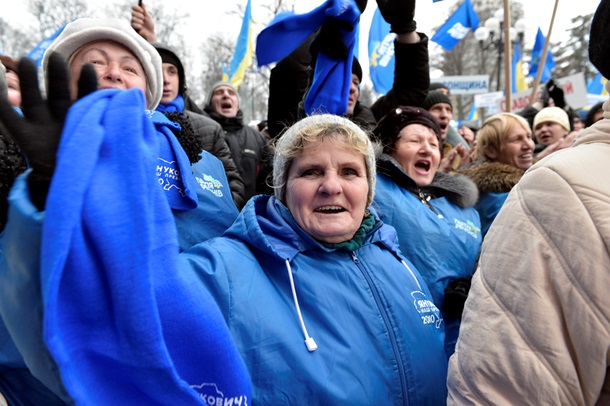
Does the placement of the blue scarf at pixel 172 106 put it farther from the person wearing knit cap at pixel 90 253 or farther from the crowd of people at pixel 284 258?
the person wearing knit cap at pixel 90 253

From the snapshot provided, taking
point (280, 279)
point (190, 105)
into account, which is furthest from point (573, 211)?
point (190, 105)

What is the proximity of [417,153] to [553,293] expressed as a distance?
5.77ft

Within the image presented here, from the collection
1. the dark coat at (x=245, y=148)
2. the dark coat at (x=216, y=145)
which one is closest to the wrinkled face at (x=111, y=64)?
the dark coat at (x=216, y=145)

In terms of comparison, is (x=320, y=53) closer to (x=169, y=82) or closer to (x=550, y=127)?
(x=169, y=82)

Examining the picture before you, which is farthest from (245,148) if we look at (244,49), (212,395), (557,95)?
(244,49)

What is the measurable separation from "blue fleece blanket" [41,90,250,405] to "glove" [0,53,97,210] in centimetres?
4

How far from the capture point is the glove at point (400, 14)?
2918 mm

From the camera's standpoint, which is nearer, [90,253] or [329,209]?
[90,253]

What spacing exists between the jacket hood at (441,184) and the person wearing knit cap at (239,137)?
172cm

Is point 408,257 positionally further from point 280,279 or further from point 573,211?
point 573,211

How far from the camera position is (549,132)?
5.03 m

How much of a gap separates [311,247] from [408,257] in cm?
70

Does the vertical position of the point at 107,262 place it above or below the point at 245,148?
above

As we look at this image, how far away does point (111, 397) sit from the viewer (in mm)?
932
